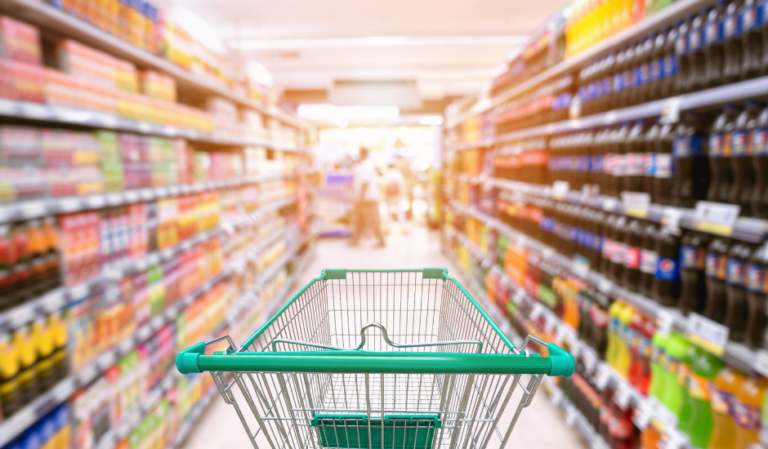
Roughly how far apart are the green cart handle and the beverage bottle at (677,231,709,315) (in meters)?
1.36

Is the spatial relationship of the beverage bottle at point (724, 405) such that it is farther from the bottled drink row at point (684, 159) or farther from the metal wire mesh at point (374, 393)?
the metal wire mesh at point (374, 393)

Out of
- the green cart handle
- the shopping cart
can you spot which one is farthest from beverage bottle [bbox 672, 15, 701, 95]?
the green cart handle

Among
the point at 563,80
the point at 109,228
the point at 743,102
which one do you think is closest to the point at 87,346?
the point at 109,228

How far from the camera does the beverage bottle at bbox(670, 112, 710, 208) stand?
1.84 m

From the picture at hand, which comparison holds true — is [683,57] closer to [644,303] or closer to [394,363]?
[644,303]

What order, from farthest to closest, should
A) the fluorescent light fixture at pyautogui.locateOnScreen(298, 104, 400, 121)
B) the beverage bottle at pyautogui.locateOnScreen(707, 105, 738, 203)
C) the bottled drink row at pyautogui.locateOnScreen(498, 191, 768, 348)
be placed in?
1. the fluorescent light fixture at pyautogui.locateOnScreen(298, 104, 400, 121)
2. the beverage bottle at pyautogui.locateOnScreen(707, 105, 738, 203)
3. the bottled drink row at pyautogui.locateOnScreen(498, 191, 768, 348)

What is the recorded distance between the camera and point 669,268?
1.95 metres

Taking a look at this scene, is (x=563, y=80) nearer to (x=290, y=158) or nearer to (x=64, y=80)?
(x=64, y=80)

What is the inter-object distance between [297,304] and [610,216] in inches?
74.9

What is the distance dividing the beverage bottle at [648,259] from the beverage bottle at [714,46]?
675 mm

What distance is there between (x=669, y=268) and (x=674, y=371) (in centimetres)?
43

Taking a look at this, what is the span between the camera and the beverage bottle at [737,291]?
1.57m

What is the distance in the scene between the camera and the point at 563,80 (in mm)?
3092

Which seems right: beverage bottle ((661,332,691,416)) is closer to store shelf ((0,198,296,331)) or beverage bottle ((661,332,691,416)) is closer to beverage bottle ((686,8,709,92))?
beverage bottle ((686,8,709,92))
